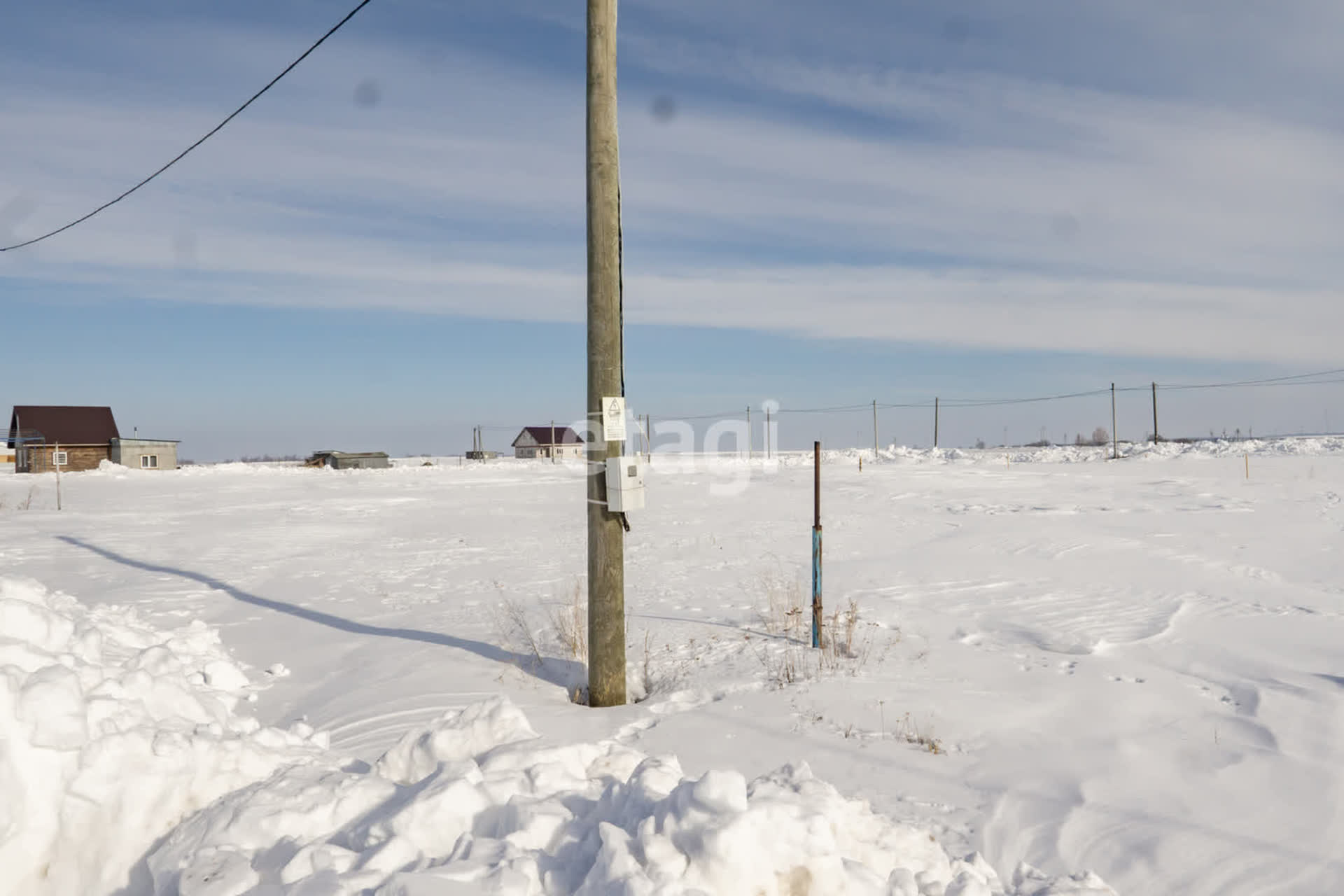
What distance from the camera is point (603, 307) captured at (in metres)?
5.71

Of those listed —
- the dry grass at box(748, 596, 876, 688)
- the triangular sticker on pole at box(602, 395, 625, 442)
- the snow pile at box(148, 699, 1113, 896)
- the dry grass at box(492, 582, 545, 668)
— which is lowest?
the dry grass at box(492, 582, 545, 668)

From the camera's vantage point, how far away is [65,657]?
381 cm

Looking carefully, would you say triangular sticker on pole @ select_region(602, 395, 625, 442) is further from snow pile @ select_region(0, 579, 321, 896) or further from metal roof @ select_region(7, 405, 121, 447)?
metal roof @ select_region(7, 405, 121, 447)

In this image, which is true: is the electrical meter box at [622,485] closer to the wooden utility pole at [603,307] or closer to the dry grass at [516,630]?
the wooden utility pole at [603,307]

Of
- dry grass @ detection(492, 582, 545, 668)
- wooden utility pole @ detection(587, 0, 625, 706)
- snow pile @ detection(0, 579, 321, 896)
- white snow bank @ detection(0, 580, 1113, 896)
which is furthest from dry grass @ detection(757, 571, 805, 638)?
snow pile @ detection(0, 579, 321, 896)

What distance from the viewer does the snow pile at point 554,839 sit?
2.42m

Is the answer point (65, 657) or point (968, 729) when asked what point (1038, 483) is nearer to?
point (968, 729)

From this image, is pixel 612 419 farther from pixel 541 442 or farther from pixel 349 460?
pixel 541 442

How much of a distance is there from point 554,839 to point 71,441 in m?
55.0

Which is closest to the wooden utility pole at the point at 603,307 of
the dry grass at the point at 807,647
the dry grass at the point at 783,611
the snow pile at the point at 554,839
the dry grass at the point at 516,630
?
the dry grass at the point at 516,630

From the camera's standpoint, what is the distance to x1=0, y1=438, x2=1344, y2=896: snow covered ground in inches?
107

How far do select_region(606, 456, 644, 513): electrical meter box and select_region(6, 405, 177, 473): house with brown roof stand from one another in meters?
48.8

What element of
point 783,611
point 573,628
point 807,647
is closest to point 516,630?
point 573,628

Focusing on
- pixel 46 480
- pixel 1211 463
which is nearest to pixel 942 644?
pixel 1211 463
